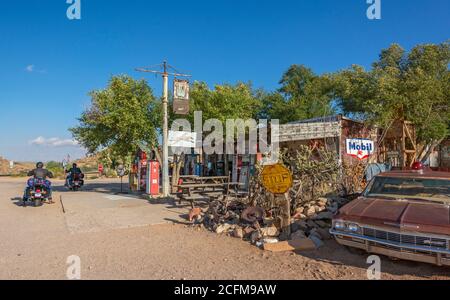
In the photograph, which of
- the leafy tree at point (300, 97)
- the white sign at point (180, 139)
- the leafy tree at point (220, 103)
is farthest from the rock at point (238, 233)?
the leafy tree at point (300, 97)

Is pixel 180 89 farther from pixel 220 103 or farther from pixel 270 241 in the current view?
pixel 270 241

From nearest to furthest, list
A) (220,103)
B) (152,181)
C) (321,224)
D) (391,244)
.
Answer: (391,244) < (321,224) < (152,181) < (220,103)

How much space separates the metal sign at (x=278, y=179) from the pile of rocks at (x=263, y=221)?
736 mm

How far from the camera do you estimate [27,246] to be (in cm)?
638

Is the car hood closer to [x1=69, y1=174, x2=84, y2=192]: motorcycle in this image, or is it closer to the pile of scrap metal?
the pile of scrap metal

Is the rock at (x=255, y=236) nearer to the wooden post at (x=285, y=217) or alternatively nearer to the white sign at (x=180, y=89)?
the wooden post at (x=285, y=217)

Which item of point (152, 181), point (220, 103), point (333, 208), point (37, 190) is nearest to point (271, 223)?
point (333, 208)

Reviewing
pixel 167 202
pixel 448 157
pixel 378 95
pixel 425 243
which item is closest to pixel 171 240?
pixel 425 243

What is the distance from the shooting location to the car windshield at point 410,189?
5.27m

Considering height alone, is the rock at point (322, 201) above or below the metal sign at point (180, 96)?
below

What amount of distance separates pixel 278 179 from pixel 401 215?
245 cm

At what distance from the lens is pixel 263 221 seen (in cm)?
737
